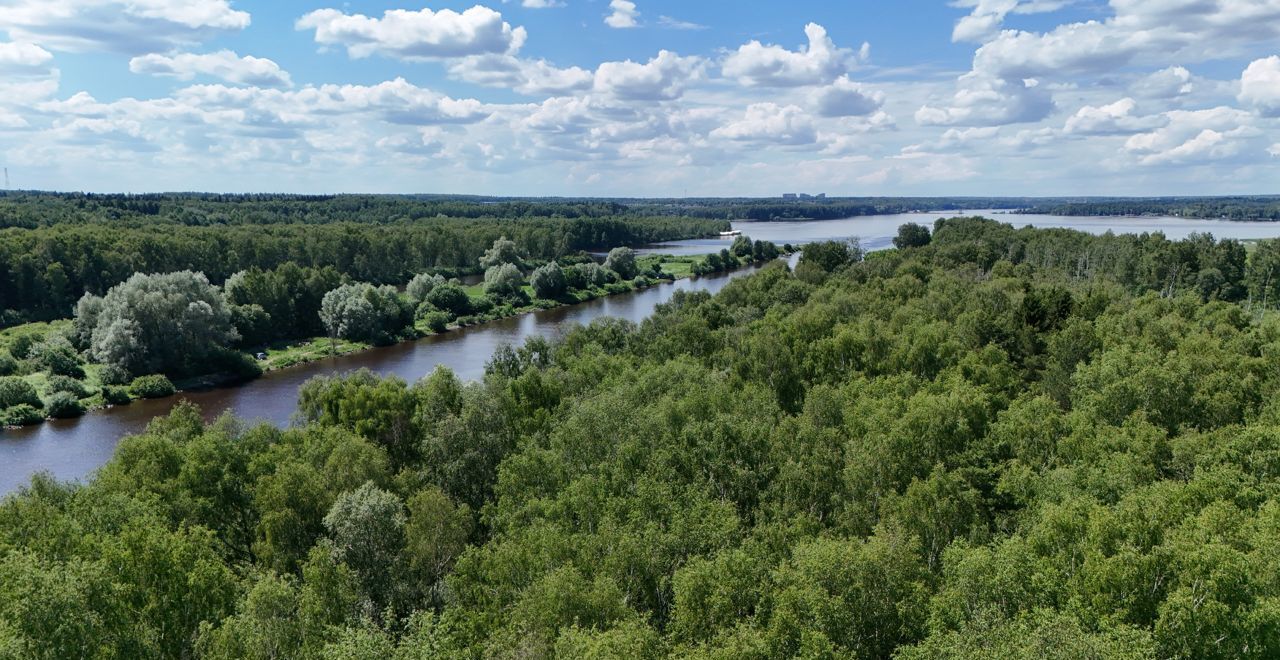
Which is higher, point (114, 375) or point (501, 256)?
point (501, 256)

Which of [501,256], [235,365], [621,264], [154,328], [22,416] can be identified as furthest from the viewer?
[621,264]

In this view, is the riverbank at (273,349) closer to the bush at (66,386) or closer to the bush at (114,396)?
the bush at (114,396)

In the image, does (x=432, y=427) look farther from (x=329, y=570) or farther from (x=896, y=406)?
(x=896, y=406)

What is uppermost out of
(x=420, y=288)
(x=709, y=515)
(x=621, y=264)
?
(x=621, y=264)

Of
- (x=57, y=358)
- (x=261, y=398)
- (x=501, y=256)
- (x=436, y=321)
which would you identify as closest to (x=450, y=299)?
(x=436, y=321)

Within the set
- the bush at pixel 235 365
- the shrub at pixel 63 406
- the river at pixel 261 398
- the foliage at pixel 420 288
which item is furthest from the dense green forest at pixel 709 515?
the foliage at pixel 420 288

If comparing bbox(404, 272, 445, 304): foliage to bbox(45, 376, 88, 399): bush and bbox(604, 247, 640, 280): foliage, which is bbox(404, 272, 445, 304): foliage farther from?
bbox(45, 376, 88, 399): bush

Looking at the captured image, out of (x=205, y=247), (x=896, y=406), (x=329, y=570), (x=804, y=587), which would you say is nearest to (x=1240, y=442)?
(x=896, y=406)

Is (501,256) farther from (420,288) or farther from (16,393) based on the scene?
(16,393)
